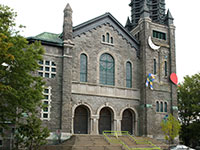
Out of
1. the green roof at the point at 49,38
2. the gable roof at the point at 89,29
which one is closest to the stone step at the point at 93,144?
the green roof at the point at 49,38

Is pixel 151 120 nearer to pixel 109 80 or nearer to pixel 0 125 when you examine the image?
pixel 109 80

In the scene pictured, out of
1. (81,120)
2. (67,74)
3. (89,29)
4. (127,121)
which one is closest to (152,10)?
(89,29)

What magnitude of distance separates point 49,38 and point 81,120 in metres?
9.50

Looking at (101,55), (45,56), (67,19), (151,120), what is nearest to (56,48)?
(45,56)

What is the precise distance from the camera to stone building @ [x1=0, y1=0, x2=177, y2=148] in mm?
27344

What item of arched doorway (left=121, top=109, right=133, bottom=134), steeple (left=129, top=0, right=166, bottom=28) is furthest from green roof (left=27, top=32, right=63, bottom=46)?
steeple (left=129, top=0, right=166, bottom=28)

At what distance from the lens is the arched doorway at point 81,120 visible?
28.4 metres

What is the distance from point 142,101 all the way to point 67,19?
12.6 meters

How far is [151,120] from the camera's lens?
30891 millimetres

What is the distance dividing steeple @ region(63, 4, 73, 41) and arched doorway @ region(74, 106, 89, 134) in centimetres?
762

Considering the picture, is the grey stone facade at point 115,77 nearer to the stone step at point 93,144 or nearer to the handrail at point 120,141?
the handrail at point 120,141

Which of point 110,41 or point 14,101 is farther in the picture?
point 110,41

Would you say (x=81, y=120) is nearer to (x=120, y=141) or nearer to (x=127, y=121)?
(x=120, y=141)

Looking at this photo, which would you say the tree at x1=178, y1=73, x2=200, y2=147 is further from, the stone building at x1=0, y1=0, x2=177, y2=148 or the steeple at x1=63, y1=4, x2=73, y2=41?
the steeple at x1=63, y1=4, x2=73, y2=41
